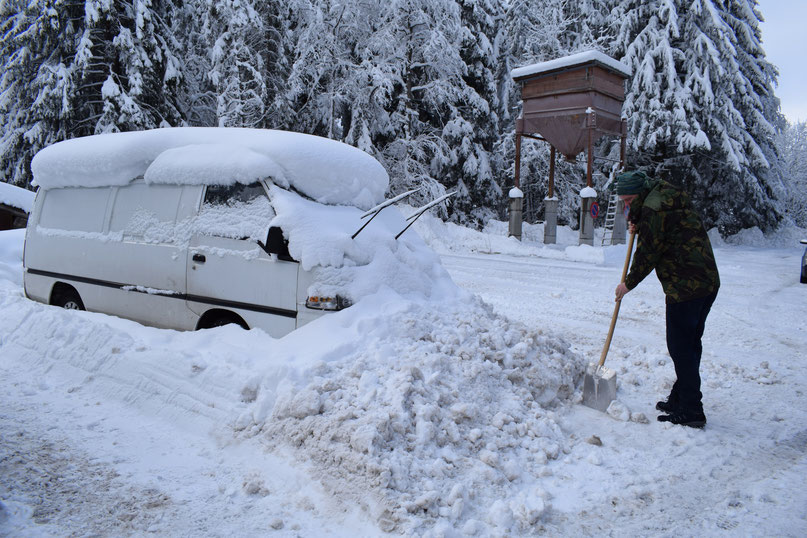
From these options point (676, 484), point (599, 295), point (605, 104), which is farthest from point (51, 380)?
point (605, 104)

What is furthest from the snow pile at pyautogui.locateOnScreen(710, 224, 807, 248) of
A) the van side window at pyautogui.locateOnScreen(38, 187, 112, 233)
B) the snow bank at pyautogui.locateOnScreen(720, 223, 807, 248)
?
the van side window at pyautogui.locateOnScreen(38, 187, 112, 233)

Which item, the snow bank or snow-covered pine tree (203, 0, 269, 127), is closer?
snow-covered pine tree (203, 0, 269, 127)

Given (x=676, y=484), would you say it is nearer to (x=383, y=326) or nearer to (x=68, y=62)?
(x=383, y=326)

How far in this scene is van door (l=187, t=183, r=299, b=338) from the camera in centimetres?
418

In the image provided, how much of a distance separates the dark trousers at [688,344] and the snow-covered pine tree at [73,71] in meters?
17.6

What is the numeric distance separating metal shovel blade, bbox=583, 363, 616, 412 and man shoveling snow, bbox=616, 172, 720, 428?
0.39 m

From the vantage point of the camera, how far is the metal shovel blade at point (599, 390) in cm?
402

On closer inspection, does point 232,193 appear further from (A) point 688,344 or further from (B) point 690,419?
(B) point 690,419

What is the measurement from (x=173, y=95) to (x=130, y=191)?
1626 centimetres

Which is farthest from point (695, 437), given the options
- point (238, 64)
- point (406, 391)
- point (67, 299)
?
point (238, 64)

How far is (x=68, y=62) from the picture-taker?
17500mm

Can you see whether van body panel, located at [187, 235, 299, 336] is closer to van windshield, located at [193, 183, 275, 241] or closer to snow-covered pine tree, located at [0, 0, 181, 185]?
van windshield, located at [193, 183, 275, 241]

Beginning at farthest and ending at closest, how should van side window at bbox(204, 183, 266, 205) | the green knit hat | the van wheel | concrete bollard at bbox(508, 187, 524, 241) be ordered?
concrete bollard at bbox(508, 187, 524, 241) → the van wheel → van side window at bbox(204, 183, 266, 205) → the green knit hat

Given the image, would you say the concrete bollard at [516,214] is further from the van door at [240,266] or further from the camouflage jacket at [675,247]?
the van door at [240,266]
